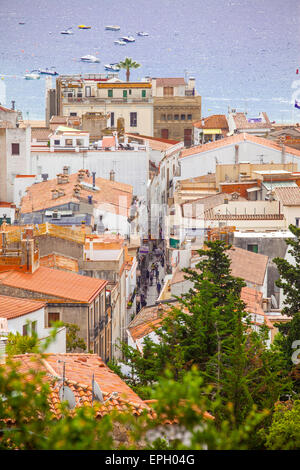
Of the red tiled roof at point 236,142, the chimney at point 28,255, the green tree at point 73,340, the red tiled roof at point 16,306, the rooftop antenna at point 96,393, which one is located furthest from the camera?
the red tiled roof at point 236,142

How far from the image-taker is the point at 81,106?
2963 inches

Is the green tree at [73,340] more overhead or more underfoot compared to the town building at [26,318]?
more underfoot

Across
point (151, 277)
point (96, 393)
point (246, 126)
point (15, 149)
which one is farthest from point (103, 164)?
point (96, 393)

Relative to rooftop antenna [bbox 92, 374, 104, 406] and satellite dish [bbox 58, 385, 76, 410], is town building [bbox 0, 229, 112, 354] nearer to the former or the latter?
rooftop antenna [bbox 92, 374, 104, 406]

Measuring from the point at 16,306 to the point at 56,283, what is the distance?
11.8 feet

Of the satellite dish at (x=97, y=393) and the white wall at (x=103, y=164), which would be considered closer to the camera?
the satellite dish at (x=97, y=393)

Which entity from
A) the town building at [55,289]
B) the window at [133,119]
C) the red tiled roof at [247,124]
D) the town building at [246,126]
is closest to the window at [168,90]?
the window at [133,119]

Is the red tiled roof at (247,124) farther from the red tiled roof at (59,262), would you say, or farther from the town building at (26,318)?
the town building at (26,318)

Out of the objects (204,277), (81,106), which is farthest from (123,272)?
(81,106)

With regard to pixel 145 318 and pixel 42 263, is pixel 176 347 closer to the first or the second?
pixel 145 318

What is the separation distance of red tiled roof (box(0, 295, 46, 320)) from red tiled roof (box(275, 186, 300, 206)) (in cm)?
1885

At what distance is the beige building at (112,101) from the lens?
75312mm

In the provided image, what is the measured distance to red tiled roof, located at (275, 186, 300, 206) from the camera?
39.7 m

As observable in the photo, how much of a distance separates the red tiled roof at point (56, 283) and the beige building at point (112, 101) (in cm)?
4880
